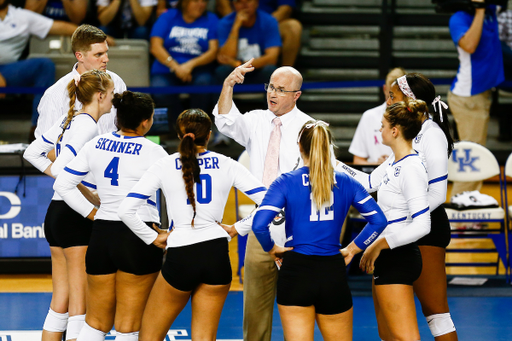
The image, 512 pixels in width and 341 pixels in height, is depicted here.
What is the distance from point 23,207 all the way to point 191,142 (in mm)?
3234

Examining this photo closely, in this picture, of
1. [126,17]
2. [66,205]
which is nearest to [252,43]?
[126,17]

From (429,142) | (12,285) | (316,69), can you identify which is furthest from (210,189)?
(316,69)

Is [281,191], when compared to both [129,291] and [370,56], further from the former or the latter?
[370,56]

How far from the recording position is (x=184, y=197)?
314 centimetres

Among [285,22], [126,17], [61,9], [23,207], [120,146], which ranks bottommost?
[23,207]

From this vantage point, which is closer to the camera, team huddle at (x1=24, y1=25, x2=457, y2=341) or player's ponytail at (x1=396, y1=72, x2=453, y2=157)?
team huddle at (x1=24, y1=25, x2=457, y2=341)

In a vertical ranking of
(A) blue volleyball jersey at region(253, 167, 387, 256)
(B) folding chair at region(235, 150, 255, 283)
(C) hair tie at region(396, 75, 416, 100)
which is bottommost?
(B) folding chair at region(235, 150, 255, 283)

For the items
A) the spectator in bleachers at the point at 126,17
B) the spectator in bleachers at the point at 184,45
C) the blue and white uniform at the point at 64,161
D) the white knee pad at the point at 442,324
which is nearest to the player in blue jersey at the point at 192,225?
the blue and white uniform at the point at 64,161

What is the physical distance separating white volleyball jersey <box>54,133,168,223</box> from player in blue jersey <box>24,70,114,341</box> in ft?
0.62

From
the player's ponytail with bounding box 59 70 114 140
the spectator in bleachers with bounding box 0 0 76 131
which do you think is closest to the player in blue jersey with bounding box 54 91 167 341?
the player's ponytail with bounding box 59 70 114 140

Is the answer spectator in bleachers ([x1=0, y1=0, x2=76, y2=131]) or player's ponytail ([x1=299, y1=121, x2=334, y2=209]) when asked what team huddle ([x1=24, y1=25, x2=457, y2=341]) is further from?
spectator in bleachers ([x1=0, y1=0, x2=76, y2=131])

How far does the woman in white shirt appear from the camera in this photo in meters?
3.25

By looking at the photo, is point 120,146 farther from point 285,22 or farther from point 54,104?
point 285,22

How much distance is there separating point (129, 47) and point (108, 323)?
5.60 m
